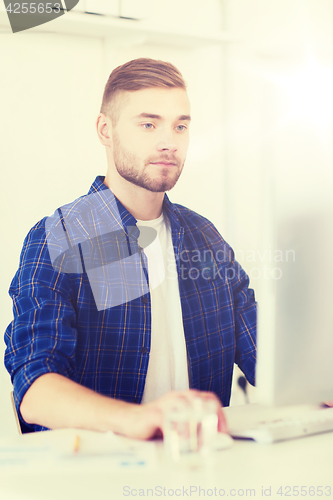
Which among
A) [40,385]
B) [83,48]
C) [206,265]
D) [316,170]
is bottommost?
[40,385]

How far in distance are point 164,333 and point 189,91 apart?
3.71ft

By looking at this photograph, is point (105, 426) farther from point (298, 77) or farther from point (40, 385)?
point (298, 77)

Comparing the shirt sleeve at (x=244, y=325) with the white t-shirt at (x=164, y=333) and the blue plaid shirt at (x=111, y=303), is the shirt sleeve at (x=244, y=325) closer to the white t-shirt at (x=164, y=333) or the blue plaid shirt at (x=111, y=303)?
the blue plaid shirt at (x=111, y=303)

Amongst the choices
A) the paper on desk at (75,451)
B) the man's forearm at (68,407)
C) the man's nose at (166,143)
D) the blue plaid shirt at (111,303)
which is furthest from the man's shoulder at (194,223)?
the paper on desk at (75,451)

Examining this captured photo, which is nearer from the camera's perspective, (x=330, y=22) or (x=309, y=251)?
(x=309, y=251)

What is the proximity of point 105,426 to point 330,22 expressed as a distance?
6.96 ft

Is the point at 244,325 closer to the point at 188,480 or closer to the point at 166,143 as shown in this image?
the point at 166,143

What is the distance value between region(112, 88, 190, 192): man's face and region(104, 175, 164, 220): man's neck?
3 centimetres

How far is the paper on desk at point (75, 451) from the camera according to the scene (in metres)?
0.68

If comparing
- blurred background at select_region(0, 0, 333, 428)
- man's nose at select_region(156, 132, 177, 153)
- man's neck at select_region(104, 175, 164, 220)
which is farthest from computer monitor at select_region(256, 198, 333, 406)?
man's nose at select_region(156, 132, 177, 153)

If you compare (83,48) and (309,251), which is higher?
(83,48)

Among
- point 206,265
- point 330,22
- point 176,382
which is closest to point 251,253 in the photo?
point 206,265

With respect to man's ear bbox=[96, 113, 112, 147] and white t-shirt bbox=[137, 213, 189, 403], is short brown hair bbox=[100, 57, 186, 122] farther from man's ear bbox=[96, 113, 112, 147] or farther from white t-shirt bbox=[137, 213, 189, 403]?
white t-shirt bbox=[137, 213, 189, 403]

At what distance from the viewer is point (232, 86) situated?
2139mm
